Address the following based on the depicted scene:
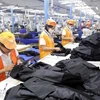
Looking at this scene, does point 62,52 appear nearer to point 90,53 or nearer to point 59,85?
point 90,53

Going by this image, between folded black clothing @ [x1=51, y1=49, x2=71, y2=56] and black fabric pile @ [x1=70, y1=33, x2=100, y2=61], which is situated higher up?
black fabric pile @ [x1=70, y1=33, x2=100, y2=61]

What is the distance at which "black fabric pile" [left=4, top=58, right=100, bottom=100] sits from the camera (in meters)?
1.67

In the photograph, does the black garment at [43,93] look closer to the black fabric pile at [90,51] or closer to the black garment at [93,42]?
the black fabric pile at [90,51]

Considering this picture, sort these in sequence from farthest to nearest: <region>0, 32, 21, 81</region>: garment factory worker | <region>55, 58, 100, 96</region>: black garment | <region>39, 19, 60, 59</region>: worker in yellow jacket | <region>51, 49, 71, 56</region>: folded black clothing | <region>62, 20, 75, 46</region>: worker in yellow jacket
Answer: <region>62, 20, 75, 46</region>: worker in yellow jacket, <region>39, 19, 60, 59</region>: worker in yellow jacket, <region>51, 49, 71, 56</region>: folded black clothing, <region>0, 32, 21, 81</region>: garment factory worker, <region>55, 58, 100, 96</region>: black garment

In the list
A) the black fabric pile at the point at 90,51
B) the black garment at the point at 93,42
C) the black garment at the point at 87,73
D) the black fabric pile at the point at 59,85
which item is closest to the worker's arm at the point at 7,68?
the black fabric pile at the point at 59,85

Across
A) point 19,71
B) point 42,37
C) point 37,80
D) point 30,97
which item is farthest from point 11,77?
point 42,37

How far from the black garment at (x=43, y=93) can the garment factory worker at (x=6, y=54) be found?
0.85 meters

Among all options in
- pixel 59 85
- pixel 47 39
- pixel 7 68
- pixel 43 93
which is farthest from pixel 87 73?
pixel 47 39

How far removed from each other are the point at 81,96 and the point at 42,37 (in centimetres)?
289

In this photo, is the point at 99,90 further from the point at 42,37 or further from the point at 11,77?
the point at 42,37

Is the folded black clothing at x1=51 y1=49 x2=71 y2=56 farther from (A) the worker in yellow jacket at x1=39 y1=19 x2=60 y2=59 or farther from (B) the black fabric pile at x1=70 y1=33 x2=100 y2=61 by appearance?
(B) the black fabric pile at x1=70 y1=33 x2=100 y2=61

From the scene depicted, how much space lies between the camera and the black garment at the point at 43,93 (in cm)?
163

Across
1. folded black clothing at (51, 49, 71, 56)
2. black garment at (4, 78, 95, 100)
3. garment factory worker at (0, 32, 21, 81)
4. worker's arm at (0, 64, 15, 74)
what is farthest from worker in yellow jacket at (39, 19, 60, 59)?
black garment at (4, 78, 95, 100)

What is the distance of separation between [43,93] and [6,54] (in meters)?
1.41
